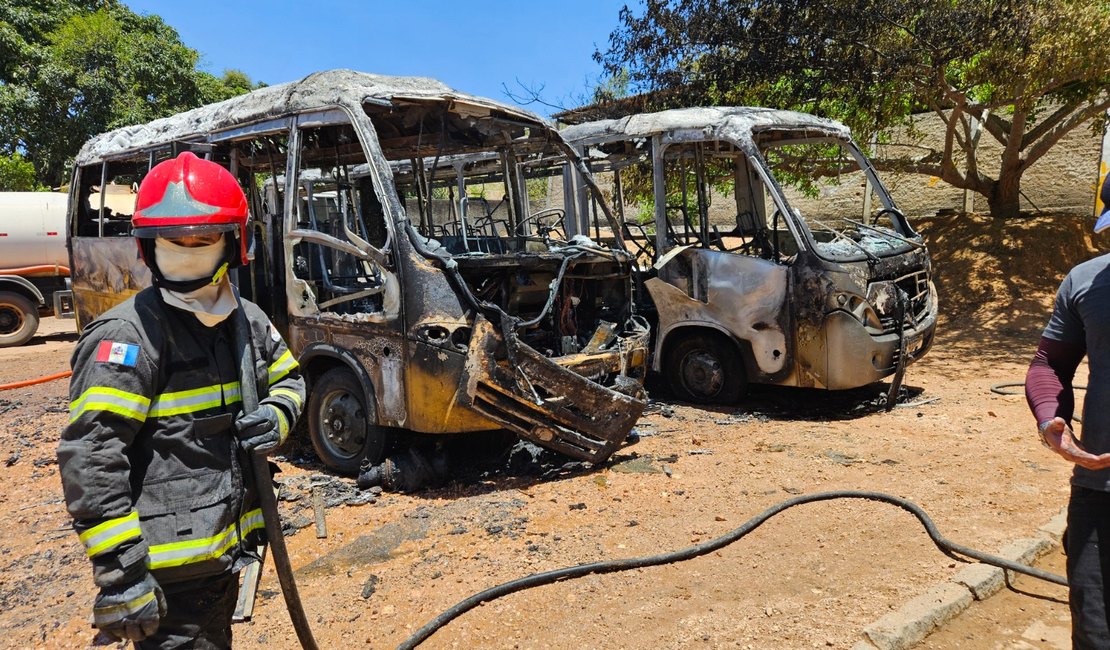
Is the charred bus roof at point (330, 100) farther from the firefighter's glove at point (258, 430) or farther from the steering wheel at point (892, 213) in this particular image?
the steering wheel at point (892, 213)

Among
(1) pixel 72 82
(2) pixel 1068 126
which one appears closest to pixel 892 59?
(2) pixel 1068 126

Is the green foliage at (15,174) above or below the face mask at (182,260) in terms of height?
above

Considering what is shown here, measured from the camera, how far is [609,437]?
469 centimetres

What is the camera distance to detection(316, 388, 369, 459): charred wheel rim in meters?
4.91

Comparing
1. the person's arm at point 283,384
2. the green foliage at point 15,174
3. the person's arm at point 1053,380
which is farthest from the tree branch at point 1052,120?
the green foliage at point 15,174

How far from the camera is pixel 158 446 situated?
1998mm

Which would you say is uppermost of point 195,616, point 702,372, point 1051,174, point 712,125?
point 712,125

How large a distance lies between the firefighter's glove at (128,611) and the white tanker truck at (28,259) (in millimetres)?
12594

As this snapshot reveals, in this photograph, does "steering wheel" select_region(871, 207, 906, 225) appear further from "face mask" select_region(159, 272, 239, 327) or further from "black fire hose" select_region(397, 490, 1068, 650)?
"face mask" select_region(159, 272, 239, 327)

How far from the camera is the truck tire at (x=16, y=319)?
12.6 meters

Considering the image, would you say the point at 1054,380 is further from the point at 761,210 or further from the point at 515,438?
the point at 761,210

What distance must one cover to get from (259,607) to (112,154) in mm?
5111

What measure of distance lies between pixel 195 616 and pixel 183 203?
1.14 metres

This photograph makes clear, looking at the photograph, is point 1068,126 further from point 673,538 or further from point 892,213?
point 673,538
